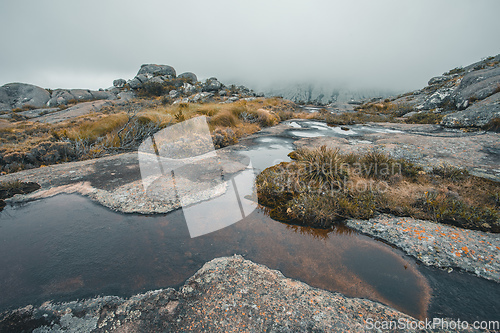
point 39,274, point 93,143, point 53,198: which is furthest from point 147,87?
point 39,274

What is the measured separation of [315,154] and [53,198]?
28.4 feet

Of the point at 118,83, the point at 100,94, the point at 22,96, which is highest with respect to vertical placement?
the point at 118,83

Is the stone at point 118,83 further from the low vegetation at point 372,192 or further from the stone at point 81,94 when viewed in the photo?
the low vegetation at point 372,192

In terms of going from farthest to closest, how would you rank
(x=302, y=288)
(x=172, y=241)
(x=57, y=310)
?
(x=172, y=241) → (x=302, y=288) → (x=57, y=310)

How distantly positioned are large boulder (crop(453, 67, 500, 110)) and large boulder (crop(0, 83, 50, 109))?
61175 millimetres

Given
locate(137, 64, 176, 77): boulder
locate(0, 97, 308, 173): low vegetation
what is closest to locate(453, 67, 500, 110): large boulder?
locate(0, 97, 308, 173): low vegetation

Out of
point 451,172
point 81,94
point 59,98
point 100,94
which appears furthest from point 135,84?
point 451,172

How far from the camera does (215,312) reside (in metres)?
2.67

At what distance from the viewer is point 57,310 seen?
267 cm

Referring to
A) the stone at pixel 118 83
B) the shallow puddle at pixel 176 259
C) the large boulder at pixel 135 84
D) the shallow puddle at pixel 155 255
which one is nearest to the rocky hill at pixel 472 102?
the shallow puddle at pixel 176 259

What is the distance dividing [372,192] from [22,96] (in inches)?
2343

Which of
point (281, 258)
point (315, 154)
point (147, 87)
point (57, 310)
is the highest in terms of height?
point (147, 87)

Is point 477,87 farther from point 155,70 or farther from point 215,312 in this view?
point 155,70

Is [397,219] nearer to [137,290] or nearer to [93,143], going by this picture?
[137,290]
